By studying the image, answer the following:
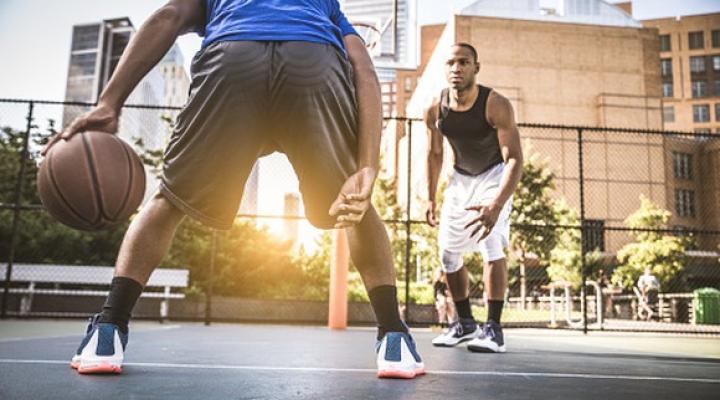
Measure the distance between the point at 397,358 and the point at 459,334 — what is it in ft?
5.69

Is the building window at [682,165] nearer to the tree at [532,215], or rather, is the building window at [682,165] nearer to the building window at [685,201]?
the building window at [685,201]

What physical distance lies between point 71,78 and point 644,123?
89503 mm

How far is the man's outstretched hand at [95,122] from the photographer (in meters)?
1.69

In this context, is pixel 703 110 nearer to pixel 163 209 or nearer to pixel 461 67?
pixel 461 67

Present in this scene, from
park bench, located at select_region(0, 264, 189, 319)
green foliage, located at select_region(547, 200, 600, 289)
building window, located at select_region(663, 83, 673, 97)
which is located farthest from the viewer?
building window, located at select_region(663, 83, 673, 97)

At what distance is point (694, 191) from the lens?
29.2 metres

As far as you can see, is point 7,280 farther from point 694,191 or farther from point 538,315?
point 694,191

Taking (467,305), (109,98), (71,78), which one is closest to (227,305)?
(467,305)

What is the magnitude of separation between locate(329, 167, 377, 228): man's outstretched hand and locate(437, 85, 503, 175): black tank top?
1.88 metres

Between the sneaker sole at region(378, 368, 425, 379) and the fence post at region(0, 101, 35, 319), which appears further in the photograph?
the fence post at region(0, 101, 35, 319)

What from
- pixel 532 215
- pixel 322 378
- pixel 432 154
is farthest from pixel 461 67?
pixel 532 215

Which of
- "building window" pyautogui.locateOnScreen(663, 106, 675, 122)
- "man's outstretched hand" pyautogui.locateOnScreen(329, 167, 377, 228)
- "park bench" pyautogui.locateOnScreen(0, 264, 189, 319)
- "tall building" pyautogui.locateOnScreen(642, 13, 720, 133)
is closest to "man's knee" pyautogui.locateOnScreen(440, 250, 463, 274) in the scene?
"man's outstretched hand" pyautogui.locateOnScreen(329, 167, 377, 228)

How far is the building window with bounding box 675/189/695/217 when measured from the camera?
1147 inches

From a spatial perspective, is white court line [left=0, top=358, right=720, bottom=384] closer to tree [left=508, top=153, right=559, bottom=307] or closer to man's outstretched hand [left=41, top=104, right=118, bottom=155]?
man's outstretched hand [left=41, top=104, right=118, bottom=155]
